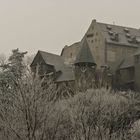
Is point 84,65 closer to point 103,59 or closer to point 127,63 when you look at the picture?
point 103,59

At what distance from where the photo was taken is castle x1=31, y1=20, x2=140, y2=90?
59812mm

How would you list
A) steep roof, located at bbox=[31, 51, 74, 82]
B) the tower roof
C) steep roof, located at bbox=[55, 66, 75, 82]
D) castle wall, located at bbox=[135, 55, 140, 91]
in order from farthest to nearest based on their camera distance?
the tower roof < steep roof, located at bbox=[31, 51, 74, 82] < steep roof, located at bbox=[55, 66, 75, 82] < castle wall, located at bbox=[135, 55, 140, 91]

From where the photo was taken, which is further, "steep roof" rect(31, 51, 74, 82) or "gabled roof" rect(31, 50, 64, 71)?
"gabled roof" rect(31, 50, 64, 71)

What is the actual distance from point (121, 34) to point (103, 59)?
7447 mm

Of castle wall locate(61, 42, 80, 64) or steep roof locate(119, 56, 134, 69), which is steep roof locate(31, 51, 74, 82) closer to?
steep roof locate(119, 56, 134, 69)

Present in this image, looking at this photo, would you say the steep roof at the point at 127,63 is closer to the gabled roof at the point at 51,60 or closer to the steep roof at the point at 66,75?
the steep roof at the point at 66,75

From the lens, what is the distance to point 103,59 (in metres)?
68.3

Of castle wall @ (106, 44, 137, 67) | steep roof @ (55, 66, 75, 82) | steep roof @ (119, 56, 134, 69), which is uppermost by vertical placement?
castle wall @ (106, 44, 137, 67)

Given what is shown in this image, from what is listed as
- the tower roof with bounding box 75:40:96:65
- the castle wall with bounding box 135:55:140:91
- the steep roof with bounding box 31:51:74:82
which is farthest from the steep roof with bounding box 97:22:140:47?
the steep roof with bounding box 31:51:74:82

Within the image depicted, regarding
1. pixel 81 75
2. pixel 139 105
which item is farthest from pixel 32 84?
pixel 81 75

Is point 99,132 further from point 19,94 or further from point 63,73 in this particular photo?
point 63,73

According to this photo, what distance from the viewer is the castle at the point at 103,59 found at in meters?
59.8

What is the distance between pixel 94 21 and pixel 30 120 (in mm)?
60674

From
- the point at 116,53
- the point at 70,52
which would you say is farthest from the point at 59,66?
the point at 70,52
